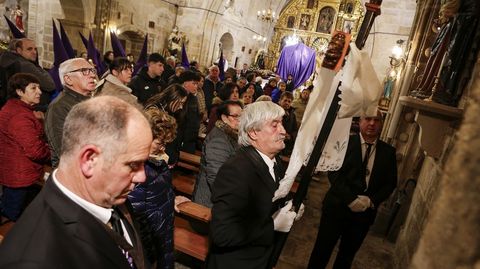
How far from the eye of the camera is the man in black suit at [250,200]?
5.67 feet

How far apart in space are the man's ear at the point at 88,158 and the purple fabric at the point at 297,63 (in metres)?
19.1

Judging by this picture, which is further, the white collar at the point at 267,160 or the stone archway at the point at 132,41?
the stone archway at the point at 132,41

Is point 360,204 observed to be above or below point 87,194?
below

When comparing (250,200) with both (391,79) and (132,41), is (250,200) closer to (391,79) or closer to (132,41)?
(391,79)

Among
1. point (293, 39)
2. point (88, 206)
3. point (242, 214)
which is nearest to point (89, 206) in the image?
point (88, 206)

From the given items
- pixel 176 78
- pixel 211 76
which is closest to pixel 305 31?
pixel 211 76

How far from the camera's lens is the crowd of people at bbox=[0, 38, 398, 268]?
1.03m

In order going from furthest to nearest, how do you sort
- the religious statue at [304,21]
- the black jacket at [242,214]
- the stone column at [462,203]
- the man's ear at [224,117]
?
the religious statue at [304,21] → the man's ear at [224,117] → the black jacket at [242,214] → the stone column at [462,203]

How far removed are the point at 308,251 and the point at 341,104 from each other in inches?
109

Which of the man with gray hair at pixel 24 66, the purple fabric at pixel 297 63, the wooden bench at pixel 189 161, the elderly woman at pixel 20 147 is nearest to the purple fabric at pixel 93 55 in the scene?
the man with gray hair at pixel 24 66

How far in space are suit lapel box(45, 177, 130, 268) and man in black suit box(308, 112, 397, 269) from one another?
2193mm

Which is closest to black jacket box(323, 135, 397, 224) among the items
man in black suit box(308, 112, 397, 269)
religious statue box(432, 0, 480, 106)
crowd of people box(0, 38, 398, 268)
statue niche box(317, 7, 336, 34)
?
man in black suit box(308, 112, 397, 269)

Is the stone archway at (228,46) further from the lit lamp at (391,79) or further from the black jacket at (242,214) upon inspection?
the black jacket at (242,214)

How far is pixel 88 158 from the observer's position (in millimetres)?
1088
